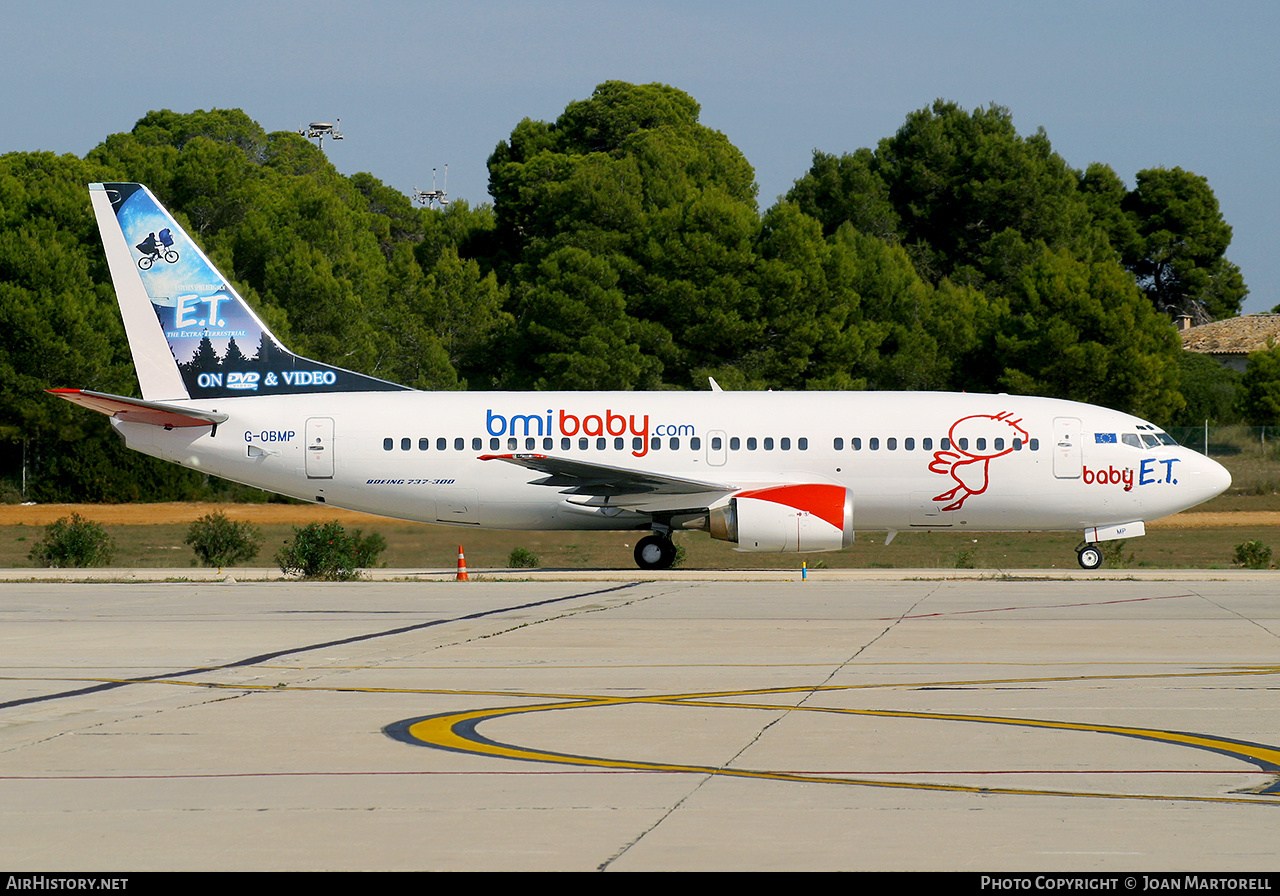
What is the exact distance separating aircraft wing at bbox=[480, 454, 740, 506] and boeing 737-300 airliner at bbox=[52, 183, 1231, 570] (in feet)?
0.25

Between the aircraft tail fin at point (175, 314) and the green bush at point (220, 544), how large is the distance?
5.79 meters

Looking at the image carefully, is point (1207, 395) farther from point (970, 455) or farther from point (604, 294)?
point (970, 455)

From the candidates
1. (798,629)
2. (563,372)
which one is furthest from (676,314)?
(798,629)

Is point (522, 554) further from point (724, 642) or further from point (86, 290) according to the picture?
point (86, 290)

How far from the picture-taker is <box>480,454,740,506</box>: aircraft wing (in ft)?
93.5

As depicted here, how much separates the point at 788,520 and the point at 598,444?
429 centimetres

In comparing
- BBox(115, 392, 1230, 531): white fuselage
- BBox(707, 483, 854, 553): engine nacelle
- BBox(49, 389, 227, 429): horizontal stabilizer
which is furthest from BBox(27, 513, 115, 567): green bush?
BBox(707, 483, 854, 553): engine nacelle

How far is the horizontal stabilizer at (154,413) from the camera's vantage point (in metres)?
29.1

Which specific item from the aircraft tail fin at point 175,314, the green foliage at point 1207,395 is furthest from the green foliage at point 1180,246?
the aircraft tail fin at point 175,314

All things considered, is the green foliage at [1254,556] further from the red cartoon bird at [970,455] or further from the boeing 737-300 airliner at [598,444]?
the red cartoon bird at [970,455]

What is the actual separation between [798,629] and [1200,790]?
10.0m

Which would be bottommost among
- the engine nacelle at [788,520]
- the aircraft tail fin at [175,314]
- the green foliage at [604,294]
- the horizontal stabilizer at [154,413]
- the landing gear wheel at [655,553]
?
the landing gear wheel at [655,553]

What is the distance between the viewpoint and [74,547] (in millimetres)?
33719

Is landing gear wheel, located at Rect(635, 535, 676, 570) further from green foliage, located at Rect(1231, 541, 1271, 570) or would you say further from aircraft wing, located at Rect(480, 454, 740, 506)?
green foliage, located at Rect(1231, 541, 1271, 570)
